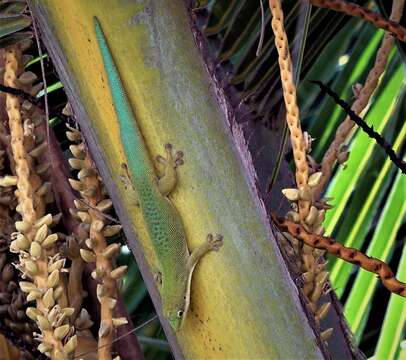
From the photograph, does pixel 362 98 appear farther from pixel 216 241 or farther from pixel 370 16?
pixel 216 241

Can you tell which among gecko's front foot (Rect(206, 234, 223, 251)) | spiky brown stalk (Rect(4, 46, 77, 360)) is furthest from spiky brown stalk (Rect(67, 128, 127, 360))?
gecko's front foot (Rect(206, 234, 223, 251))

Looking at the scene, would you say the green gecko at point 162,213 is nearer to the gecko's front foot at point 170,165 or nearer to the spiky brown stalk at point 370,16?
the gecko's front foot at point 170,165

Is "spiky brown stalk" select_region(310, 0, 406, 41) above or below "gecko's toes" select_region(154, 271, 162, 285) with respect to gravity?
above

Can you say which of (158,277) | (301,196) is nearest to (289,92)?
(301,196)

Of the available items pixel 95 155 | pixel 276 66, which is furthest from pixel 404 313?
pixel 95 155

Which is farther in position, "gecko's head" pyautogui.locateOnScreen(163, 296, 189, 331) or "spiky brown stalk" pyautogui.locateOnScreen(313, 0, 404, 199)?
"spiky brown stalk" pyautogui.locateOnScreen(313, 0, 404, 199)

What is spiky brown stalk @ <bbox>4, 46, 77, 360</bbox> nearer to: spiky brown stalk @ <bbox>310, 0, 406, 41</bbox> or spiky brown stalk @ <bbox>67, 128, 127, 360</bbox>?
spiky brown stalk @ <bbox>67, 128, 127, 360</bbox>

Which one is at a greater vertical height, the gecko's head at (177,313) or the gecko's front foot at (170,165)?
the gecko's front foot at (170,165)

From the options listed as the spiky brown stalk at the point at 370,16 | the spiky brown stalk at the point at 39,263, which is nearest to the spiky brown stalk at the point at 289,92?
the spiky brown stalk at the point at 370,16
